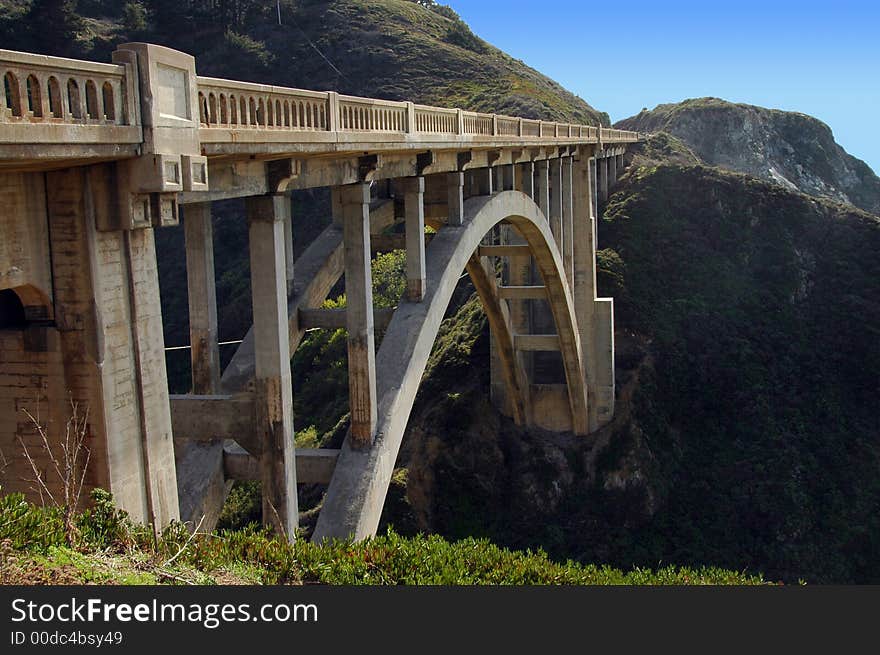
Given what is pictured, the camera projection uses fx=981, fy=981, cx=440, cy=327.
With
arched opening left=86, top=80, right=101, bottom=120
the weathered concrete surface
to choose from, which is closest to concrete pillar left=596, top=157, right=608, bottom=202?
the weathered concrete surface

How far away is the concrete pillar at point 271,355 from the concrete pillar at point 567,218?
20717 mm

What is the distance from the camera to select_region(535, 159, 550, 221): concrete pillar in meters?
28.0

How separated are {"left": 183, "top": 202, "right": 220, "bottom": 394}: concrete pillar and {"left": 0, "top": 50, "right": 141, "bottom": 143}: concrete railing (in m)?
4.46

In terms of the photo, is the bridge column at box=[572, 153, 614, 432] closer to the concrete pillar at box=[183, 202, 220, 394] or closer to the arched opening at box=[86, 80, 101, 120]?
the concrete pillar at box=[183, 202, 220, 394]

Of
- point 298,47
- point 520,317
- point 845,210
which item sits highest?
point 298,47

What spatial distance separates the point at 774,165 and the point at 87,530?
97.9 metres

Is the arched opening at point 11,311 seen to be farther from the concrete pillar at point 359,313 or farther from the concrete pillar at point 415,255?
the concrete pillar at point 415,255

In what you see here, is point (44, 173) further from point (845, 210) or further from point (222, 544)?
point (845, 210)

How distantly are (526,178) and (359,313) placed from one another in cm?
1394

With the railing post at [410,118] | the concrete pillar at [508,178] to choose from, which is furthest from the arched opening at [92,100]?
the concrete pillar at [508,178]

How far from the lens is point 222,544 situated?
31.2 ft

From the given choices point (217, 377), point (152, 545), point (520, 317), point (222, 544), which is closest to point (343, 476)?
point (217, 377)

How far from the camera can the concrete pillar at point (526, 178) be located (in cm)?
2659

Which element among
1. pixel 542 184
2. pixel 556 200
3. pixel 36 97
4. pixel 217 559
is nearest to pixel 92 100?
pixel 36 97
